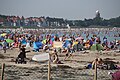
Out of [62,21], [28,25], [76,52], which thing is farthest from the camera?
[62,21]

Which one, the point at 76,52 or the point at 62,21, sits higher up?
the point at 62,21

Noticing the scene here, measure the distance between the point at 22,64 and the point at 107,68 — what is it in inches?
178

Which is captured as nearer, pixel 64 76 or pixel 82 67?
pixel 64 76

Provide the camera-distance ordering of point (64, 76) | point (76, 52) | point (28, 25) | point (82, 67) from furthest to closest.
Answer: point (28, 25)
point (76, 52)
point (82, 67)
point (64, 76)

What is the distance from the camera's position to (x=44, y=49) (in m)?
25.3

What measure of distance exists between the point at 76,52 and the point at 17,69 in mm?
10514

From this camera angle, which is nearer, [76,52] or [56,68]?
[56,68]

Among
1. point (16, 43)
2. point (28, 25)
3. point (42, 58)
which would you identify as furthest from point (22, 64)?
point (28, 25)

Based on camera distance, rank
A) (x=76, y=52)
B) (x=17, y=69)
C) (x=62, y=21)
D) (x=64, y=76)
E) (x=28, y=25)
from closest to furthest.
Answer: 1. (x=64, y=76)
2. (x=17, y=69)
3. (x=76, y=52)
4. (x=28, y=25)
5. (x=62, y=21)

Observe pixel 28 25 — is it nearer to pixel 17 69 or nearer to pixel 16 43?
pixel 16 43

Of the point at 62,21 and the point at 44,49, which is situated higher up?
the point at 62,21

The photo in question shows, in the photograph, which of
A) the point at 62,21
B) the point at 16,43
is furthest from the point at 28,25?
the point at 16,43

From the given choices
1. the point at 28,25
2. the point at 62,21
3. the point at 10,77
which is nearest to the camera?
the point at 10,77

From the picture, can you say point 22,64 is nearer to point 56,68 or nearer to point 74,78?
point 56,68
